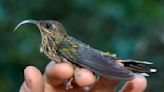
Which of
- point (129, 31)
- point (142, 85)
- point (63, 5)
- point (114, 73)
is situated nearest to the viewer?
point (114, 73)

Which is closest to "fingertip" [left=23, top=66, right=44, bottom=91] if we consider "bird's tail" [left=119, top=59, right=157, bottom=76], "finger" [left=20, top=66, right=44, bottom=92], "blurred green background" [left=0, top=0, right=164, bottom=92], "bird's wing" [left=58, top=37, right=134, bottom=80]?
"finger" [left=20, top=66, right=44, bottom=92]

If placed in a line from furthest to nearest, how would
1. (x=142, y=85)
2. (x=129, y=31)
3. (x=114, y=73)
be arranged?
(x=129, y=31), (x=142, y=85), (x=114, y=73)

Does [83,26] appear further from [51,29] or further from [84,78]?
[84,78]

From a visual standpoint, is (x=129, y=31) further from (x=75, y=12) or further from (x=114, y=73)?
(x=114, y=73)

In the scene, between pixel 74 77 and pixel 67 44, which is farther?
pixel 67 44

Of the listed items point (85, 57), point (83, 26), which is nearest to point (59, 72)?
point (85, 57)

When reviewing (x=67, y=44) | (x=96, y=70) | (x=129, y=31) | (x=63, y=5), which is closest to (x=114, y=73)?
(x=96, y=70)

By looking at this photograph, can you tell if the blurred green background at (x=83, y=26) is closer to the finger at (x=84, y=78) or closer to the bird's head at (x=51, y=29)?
the bird's head at (x=51, y=29)
